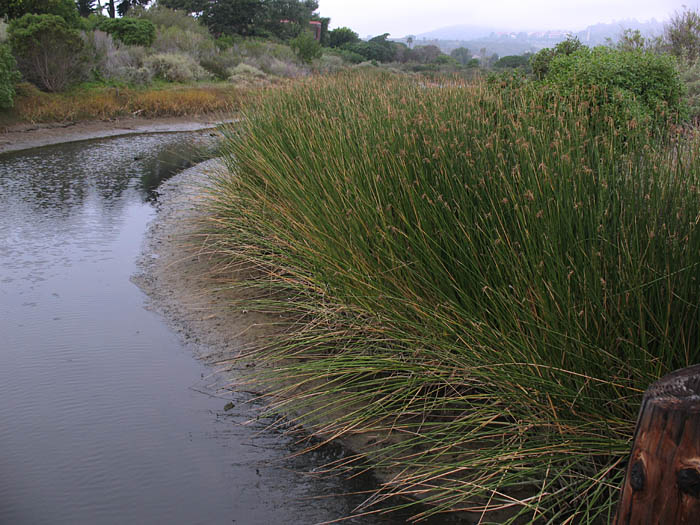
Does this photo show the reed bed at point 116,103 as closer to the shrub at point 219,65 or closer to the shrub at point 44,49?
the shrub at point 44,49

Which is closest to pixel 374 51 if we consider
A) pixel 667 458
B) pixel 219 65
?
pixel 219 65

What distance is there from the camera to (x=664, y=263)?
2348 millimetres

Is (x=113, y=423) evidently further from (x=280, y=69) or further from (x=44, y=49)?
(x=280, y=69)

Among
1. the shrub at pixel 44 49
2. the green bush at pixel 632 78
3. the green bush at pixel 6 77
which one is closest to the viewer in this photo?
the green bush at pixel 632 78

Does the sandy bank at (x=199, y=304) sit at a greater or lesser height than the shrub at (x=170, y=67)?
lesser

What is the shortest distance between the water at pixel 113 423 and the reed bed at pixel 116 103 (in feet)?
25.8

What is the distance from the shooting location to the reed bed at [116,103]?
1280 cm

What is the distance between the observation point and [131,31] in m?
20.4

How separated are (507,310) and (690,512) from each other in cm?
131

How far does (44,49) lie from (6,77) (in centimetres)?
280

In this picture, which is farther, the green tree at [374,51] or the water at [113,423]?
the green tree at [374,51]

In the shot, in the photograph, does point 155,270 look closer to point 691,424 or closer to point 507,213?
point 507,213

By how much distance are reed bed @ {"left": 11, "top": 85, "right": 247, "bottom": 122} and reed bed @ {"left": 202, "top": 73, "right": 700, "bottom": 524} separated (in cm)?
904

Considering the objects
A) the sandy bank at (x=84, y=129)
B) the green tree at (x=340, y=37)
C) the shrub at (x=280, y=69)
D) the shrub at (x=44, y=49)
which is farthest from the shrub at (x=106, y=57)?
the green tree at (x=340, y=37)
